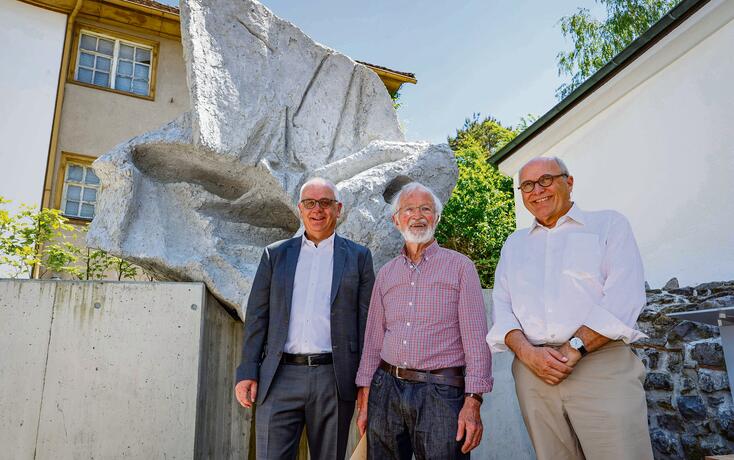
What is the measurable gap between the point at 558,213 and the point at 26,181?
9.17m

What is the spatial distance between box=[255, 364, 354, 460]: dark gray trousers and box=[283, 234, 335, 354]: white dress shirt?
0.11m

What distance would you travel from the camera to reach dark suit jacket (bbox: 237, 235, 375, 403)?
2.39 m

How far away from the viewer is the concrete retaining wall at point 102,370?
2924 mm

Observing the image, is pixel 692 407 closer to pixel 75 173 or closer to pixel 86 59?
pixel 75 173

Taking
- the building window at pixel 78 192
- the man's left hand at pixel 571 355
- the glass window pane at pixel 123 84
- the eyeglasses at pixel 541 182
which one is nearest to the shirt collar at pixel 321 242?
the eyeglasses at pixel 541 182

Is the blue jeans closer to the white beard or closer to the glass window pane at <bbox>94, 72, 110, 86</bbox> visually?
the white beard

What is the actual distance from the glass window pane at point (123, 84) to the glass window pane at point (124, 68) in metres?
0.09

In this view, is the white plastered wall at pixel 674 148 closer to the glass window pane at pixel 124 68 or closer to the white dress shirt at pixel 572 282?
the white dress shirt at pixel 572 282

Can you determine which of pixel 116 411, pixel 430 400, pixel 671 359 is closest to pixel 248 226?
pixel 116 411

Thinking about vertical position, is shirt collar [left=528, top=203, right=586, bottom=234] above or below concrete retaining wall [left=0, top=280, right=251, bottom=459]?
above

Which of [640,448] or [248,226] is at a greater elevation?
[248,226]

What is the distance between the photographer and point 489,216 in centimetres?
1028

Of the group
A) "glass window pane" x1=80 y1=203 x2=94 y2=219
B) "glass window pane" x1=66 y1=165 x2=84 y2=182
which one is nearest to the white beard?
"glass window pane" x1=80 y1=203 x2=94 y2=219

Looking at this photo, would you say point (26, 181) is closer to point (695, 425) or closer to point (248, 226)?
point (248, 226)
